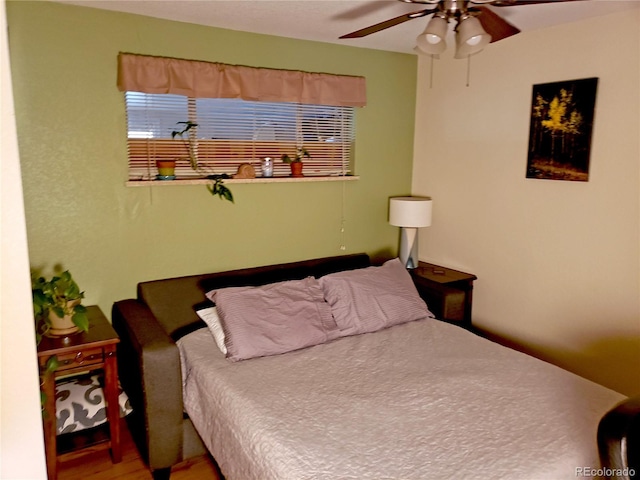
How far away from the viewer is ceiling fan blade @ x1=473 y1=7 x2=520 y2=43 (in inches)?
74.3

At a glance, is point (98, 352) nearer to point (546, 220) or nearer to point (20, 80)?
point (20, 80)

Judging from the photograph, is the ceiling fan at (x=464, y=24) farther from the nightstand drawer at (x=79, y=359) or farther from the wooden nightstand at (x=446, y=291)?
the nightstand drawer at (x=79, y=359)

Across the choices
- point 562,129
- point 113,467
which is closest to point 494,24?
point 562,129

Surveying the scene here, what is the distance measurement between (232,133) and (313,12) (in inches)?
37.3

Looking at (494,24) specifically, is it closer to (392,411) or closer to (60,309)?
(392,411)

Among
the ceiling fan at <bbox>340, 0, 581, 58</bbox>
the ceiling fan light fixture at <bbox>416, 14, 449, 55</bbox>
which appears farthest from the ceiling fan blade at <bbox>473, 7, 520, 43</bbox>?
the ceiling fan light fixture at <bbox>416, 14, 449, 55</bbox>

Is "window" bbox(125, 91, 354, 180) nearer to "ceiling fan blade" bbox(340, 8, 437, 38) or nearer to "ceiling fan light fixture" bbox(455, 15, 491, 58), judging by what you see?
"ceiling fan blade" bbox(340, 8, 437, 38)

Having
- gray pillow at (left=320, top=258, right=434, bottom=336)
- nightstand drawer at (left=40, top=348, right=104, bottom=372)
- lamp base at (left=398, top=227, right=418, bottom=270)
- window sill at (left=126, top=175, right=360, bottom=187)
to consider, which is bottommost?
nightstand drawer at (left=40, top=348, right=104, bottom=372)

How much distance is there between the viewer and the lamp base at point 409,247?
149 inches

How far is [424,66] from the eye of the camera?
3857 millimetres

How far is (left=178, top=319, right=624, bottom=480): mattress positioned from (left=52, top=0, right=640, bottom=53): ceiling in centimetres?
177

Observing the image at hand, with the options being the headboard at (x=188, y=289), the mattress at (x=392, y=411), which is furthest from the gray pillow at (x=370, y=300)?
the headboard at (x=188, y=289)

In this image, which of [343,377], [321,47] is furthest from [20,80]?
[343,377]

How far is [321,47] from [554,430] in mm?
2704
